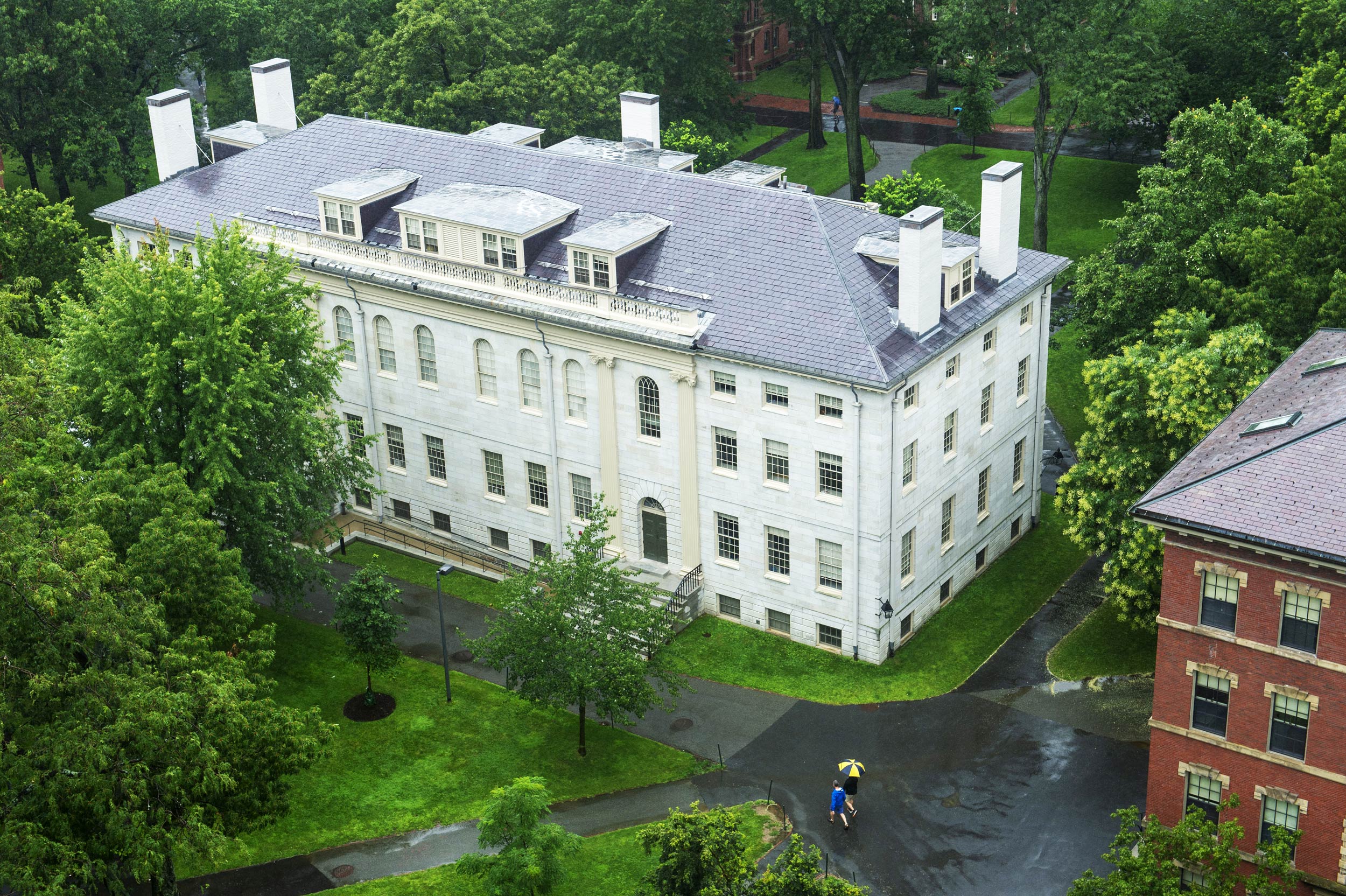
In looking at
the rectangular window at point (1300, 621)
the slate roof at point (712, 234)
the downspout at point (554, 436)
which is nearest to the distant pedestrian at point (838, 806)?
the slate roof at point (712, 234)

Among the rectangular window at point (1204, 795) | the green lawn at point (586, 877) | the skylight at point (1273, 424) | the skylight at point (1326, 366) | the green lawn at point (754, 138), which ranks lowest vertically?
the green lawn at point (586, 877)

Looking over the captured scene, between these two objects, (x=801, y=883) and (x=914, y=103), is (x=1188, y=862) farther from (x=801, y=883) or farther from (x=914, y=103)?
(x=914, y=103)

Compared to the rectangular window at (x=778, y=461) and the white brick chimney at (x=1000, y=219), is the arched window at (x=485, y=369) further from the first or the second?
the white brick chimney at (x=1000, y=219)

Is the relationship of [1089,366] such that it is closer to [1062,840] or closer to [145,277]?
[1062,840]

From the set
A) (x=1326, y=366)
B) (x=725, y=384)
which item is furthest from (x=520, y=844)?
(x=1326, y=366)

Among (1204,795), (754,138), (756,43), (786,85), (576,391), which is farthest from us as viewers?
(756,43)

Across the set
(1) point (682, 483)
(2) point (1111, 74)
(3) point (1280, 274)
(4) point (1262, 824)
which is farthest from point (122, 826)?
(2) point (1111, 74)

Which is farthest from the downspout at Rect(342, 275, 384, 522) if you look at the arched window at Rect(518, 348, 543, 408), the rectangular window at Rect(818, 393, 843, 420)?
the rectangular window at Rect(818, 393, 843, 420)
